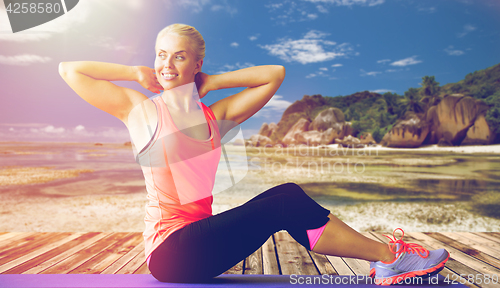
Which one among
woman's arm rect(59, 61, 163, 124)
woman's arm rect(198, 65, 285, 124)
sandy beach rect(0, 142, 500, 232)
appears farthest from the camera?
sandy beach rect(0, 142, 500, 232)

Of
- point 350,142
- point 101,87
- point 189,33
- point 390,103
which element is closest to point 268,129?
point 350,142

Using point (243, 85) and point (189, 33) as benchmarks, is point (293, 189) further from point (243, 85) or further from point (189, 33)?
point (189, 33)

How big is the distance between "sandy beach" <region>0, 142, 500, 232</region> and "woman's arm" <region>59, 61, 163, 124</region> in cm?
432

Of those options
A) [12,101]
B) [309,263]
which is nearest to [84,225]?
[12,101]

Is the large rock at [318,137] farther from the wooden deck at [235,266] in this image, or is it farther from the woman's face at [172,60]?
the woman's face at [172,60]

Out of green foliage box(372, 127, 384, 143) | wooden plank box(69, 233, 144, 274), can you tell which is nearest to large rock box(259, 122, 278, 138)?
green foliage box(372, 127, 384, 143)

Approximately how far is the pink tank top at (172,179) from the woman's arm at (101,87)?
0.13 m

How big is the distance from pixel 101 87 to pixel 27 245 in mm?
1686

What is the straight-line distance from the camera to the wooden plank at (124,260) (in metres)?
1.65

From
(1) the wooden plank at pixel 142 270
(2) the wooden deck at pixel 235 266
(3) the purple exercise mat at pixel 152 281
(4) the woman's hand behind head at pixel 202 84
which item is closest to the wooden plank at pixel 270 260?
(2) the wooden deck at pixel 235 266

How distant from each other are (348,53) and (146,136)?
6055 millimetres

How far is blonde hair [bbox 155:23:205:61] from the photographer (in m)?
1.18

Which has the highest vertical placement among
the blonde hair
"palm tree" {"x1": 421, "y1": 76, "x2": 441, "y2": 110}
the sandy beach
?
"palm tree" {"x1": 421, "y1": 76, "x2": 441, "y2": 110}

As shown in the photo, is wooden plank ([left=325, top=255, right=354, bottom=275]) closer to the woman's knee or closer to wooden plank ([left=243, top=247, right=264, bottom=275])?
wooden plank ([left=243, top=247, right=264, bottom=275])
